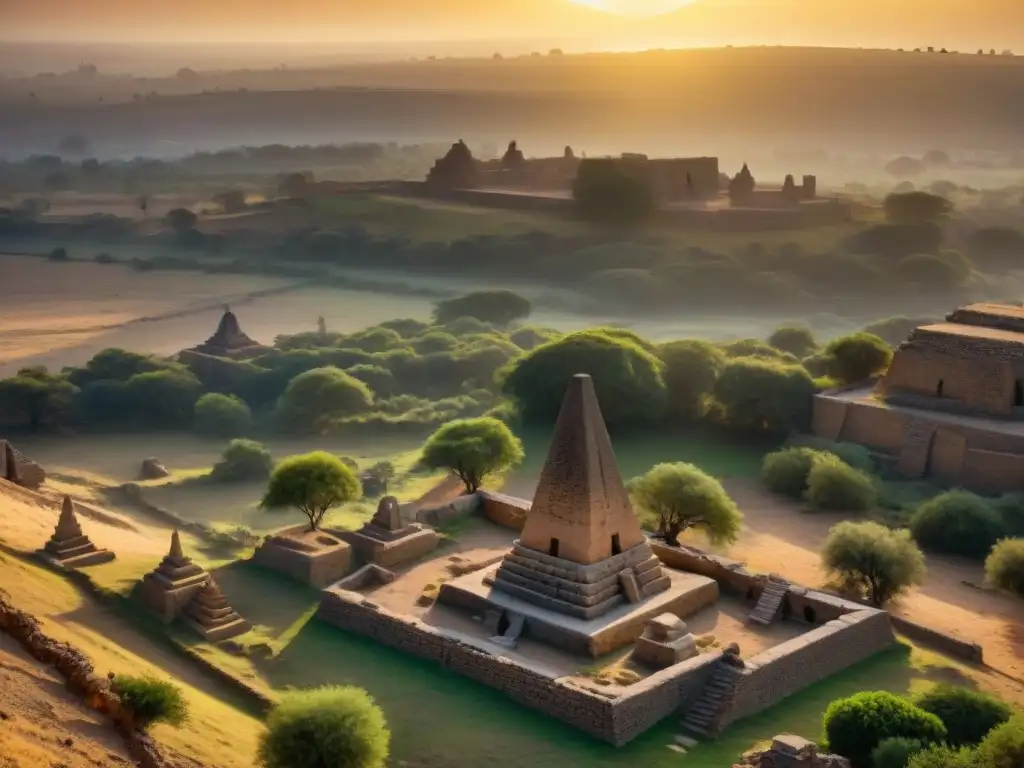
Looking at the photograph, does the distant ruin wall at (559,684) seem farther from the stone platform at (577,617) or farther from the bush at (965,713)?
the bush at (965,713)

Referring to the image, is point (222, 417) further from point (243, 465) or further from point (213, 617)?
point (213, 617)

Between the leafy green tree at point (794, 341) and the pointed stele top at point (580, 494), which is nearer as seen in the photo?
the pointed stele top at point (580, 494)

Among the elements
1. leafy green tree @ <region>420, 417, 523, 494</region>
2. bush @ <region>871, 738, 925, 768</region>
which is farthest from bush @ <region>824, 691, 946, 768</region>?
leafy green tree @ <region>420, 417, 523, 494</region>

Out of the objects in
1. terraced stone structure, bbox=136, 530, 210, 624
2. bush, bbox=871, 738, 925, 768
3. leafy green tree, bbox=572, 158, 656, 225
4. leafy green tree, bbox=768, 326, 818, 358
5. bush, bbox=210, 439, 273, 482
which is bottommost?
bush, bbox=210, 439, 273, 482

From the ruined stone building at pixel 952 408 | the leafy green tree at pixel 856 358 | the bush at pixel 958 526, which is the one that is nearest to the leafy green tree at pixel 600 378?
the ruined stone building at pixel 952 408

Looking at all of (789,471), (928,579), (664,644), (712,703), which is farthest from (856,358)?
(712,703)

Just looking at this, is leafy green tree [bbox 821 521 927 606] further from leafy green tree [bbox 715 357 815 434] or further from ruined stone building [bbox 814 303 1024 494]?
leafy green tree [bbox 715 357 815 434]

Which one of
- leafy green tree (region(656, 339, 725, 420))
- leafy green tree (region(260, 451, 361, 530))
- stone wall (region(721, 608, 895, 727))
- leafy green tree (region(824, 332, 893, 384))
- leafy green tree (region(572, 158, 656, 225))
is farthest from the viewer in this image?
leafy green tree (region(572, 158, 656, 225))

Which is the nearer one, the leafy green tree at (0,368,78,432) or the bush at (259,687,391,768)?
the bush at (259,687,391,768)
